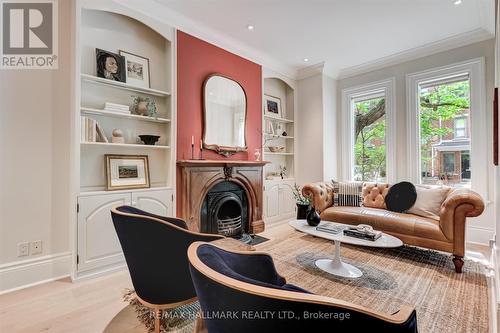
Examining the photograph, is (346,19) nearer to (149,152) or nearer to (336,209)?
(336,209)

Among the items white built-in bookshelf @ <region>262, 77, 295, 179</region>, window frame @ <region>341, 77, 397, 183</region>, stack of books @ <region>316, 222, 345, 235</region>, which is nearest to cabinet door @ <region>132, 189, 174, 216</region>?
stack of books @ <region>316, 222, 345, 235</region>

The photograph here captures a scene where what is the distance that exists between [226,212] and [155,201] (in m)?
1.15

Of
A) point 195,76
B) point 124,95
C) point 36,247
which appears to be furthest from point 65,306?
point 195,76

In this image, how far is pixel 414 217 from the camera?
9.89ft

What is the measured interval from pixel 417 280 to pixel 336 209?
1.33 m

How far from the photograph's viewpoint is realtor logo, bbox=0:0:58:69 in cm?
226

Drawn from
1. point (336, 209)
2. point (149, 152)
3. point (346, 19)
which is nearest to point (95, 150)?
point (149, 152)

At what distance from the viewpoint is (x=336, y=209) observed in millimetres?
3520

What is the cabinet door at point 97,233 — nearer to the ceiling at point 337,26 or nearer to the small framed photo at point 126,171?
the small framed photo at point 126,171

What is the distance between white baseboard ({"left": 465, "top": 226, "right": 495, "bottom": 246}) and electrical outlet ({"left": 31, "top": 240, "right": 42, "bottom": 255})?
5.27 m

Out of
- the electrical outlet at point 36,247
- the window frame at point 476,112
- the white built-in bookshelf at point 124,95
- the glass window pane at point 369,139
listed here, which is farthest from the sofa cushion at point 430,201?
the electrical outlet at point 36,247

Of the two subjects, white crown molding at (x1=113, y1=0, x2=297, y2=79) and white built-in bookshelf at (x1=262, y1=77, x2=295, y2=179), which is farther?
white built-in bookshelf at (x1=262, y1=77, x2=295, y2=179)

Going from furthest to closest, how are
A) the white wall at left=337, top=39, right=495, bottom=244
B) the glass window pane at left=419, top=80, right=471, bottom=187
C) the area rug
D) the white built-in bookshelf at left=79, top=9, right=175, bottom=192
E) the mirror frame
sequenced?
the glass window pane at left=419, top=80, right=471, bottom=187, the mirror frame, the white wall at left=337, top=39, right=495, bottom=244, the white built-in bookshelf at left=79, top=9, right=175, bottom=192, the area rug

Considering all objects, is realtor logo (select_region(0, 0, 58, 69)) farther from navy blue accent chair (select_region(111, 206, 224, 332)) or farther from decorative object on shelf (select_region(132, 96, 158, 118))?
navy blue accent chair (select_region(111, 206, 224, 332))
